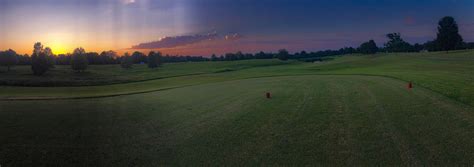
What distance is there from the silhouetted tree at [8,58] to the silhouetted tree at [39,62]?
A: 120 centimetres

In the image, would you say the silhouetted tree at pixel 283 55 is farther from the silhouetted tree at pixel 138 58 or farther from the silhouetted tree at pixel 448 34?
the silhouetted tree at pixel 138 58

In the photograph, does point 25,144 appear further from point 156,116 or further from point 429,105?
point 429,105

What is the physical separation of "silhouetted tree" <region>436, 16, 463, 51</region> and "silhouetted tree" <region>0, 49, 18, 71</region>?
301ft

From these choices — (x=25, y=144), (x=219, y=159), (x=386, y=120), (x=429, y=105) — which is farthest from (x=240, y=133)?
(x=429, y=105)

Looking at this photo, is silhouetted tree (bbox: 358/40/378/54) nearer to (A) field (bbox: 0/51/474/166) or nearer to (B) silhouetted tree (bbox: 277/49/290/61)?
(B) silhouetted tree (bbox: 277/49/290/61)

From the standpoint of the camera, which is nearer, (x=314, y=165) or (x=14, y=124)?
(x=314, y=165)

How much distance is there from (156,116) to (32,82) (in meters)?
17.3

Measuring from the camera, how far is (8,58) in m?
22.6

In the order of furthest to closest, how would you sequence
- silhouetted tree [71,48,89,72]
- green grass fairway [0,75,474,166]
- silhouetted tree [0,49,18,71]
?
silhouetted tree [71,48,89,72]
silhouetted tree [0,49,18,71]
green grass fairway [0,75,474,166]

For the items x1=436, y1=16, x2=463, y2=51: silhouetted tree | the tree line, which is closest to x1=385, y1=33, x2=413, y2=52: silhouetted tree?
the tree line

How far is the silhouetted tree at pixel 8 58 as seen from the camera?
22.1m

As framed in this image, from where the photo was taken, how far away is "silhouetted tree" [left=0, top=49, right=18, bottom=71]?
22109 mm

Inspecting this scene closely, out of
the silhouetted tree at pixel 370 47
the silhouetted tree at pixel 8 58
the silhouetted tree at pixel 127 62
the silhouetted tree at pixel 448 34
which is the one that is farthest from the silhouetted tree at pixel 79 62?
the silhouetted tree at pixel 370 47

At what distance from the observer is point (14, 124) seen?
12.4 metres
